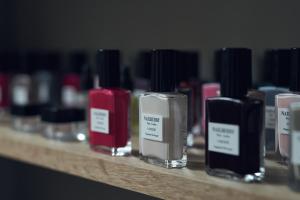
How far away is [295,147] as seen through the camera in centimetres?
37

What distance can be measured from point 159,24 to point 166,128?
0.30 m

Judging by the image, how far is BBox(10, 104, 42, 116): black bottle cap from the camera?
65 centimetres

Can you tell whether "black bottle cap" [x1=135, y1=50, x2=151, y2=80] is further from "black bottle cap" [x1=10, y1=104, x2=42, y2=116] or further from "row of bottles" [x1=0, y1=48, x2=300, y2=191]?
"black bottle cap" [x1=10, y1=104, x2=42, y2=116]

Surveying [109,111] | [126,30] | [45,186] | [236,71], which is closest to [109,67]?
[109,111]

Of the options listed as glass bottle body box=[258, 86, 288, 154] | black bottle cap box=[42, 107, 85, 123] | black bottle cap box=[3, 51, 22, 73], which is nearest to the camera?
glass bottle body box=[258, 86, 288, 154]

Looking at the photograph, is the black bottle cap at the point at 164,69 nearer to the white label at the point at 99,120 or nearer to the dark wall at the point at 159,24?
the white label at the point at 99,120

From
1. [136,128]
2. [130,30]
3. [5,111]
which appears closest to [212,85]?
[136,128]

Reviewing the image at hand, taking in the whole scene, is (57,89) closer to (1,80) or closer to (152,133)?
(1,80)

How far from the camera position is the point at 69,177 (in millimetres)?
754

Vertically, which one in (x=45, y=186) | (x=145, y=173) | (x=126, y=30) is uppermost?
(x=126, y=30)

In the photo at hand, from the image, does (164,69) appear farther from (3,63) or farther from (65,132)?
(3,63)

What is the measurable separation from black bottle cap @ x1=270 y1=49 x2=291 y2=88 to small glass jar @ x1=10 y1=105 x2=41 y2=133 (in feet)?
1.04

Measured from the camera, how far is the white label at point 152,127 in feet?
1.44

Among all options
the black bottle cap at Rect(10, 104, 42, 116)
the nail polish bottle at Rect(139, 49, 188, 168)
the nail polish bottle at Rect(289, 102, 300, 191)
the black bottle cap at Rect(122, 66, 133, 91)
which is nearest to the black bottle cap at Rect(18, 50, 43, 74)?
the black bottle cap at Rect(10, 104, 42, 116)
